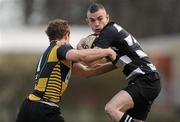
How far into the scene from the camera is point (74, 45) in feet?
115

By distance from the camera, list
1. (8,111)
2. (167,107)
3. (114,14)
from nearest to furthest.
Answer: (8,111) < (167,107) < (114,14)

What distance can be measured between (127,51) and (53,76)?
1.32 m

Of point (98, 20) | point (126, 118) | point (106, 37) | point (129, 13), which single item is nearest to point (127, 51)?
point (106, 37)

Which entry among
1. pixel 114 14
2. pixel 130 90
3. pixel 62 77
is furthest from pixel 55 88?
pixel 114 14

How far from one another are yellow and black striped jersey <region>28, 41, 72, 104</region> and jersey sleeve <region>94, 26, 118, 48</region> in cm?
57

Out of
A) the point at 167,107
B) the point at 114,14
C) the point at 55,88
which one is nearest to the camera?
the point at 55,88

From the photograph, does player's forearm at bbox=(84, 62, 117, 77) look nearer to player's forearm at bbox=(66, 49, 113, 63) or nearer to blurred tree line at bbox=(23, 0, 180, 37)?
player's forearm at bbox=(66, 49, 113, 63)

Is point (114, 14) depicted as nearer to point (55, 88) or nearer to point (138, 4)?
point (138, 4)

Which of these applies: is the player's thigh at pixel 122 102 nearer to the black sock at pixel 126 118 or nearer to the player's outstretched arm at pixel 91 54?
the black sock at pixel 126 118

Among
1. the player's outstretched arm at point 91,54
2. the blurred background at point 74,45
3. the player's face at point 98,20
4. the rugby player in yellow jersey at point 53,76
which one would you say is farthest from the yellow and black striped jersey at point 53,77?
the blurred background at point 74,45

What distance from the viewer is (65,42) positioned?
15539 mm

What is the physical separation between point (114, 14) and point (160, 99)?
10885mm

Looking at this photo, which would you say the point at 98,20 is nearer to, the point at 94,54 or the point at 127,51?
the point at 127,51

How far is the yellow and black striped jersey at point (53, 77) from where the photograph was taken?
15344 mm
